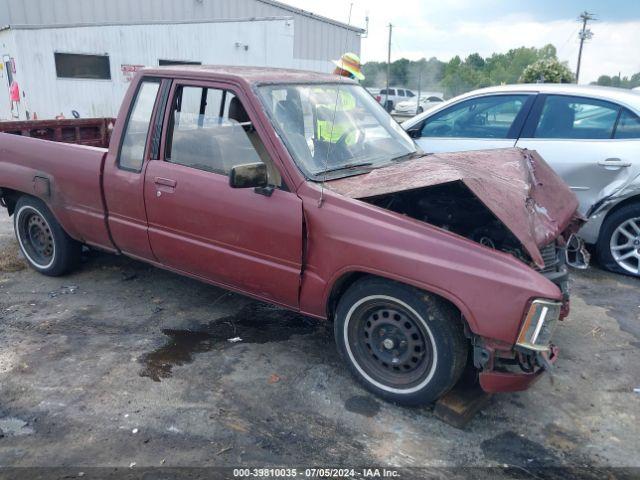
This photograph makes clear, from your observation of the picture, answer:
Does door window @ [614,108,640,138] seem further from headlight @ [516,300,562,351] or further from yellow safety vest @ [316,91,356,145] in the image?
headlight @ [516,300,562,351]

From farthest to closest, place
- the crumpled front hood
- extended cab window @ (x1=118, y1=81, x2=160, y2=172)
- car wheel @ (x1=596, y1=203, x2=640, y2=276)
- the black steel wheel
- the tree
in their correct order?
the tree < car wheel @ (x1=596, y1=203, x2=640, y2=276) < extended cab window @ (x1=118, y1=81, x2=160, y2=172) < the black steel wheel < the crumpled front hood

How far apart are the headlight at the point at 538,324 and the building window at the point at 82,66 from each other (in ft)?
45.4

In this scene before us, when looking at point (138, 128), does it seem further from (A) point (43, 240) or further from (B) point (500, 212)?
(B) point (500, 212)

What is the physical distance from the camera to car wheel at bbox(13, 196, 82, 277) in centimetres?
489

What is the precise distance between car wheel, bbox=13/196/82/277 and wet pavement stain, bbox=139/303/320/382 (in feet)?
5.09

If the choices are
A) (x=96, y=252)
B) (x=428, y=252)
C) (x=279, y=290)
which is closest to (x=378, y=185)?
(x=428, y=252)

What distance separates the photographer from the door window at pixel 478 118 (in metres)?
5.71

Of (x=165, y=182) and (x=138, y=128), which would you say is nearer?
(x=165, y=182)

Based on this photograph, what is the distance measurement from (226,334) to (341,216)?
1.52 meters

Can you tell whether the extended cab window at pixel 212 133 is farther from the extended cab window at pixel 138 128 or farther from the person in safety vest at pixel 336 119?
the person in safety vest at pixel 336 119

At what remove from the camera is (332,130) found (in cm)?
370

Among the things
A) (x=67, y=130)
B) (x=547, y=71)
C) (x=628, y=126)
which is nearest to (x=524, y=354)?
(x=628, y=126)

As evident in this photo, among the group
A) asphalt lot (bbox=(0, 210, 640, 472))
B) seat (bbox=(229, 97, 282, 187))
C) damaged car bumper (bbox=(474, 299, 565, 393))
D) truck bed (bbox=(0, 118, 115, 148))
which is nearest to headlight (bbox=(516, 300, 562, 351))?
damaged car bumper (bbox=(474, 299, 565, 393))

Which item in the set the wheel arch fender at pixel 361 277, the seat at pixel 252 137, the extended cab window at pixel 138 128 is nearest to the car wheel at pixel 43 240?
the extended cab window at pixel 138 128
